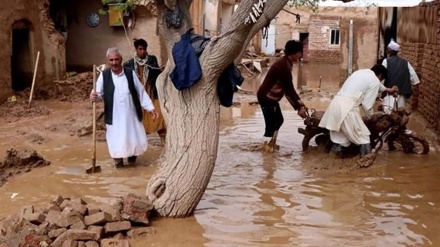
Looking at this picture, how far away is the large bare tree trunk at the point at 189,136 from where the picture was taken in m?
5.88

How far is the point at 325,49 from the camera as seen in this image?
35.0 metres

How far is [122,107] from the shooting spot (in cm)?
786

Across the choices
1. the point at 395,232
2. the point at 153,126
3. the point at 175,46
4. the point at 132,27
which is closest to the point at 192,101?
the point at 175,46

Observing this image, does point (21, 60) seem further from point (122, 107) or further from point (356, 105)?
point (356, 105)

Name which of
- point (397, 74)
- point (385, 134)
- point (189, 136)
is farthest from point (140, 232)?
point (397, 74)

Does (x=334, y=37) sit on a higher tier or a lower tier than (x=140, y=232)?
higher

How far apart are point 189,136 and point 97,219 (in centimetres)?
116

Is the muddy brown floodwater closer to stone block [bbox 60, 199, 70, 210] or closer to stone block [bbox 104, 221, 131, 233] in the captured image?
stone block [bbox 104, 221, 131, 233]

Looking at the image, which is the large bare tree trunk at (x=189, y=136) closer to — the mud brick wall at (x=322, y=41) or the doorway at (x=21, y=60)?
the doorway at (x=21, y=60)

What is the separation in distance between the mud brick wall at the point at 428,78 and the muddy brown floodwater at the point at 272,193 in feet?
5.52

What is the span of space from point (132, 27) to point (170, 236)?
1133 centimetres

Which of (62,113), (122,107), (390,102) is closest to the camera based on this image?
(122,107)

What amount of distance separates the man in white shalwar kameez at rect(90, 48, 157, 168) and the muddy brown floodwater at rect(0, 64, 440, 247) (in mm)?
305

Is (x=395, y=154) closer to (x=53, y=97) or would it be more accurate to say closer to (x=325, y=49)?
(x=53, y=97)
